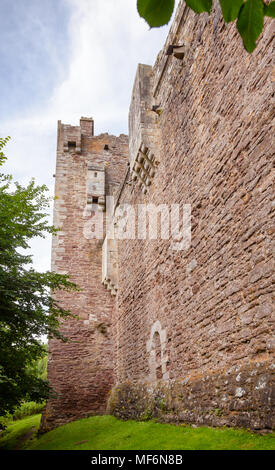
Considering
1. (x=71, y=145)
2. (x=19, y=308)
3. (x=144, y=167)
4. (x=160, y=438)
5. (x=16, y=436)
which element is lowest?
(x=16, y=436)

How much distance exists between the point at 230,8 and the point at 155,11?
260 mm

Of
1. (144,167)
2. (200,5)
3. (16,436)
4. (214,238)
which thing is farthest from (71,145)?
(200,5)

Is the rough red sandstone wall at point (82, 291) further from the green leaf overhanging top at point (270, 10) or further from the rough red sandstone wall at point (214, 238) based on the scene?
the green leaf overhanging top at point (270, 10)

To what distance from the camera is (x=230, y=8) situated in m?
1.24

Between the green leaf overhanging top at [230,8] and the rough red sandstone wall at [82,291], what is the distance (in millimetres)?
10918

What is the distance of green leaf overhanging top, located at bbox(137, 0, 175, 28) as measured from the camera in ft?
3.88

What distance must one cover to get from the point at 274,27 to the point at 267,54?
293 mm

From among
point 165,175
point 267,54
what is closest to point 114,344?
point 165,175

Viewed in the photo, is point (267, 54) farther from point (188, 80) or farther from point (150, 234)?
point (150, 234)

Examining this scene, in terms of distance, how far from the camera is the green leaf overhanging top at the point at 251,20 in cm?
123

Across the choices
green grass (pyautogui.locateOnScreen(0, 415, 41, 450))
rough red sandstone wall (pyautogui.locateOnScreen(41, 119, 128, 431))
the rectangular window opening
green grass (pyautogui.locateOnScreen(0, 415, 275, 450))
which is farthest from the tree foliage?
the rectangular window opening

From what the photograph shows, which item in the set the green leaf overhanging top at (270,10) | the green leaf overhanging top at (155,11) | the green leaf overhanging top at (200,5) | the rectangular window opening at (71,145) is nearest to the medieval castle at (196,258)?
the green leaf overhanging top at (270,10)

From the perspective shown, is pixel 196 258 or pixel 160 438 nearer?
pixel 160 438

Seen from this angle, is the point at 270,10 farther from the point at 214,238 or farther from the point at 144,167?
the point at 144,167
